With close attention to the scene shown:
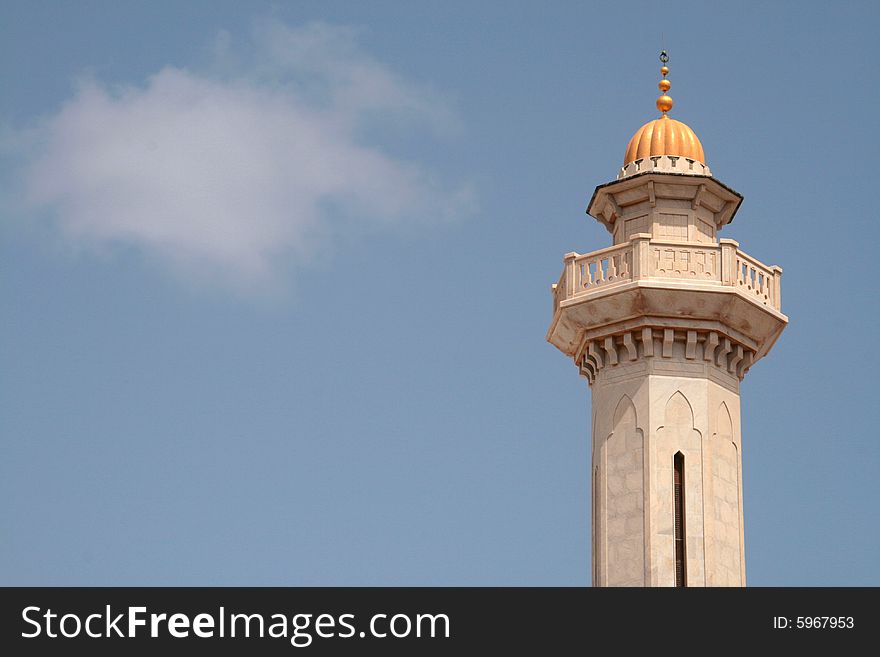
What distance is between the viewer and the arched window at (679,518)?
34.8m

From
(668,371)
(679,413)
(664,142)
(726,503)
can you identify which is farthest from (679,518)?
(664,142)

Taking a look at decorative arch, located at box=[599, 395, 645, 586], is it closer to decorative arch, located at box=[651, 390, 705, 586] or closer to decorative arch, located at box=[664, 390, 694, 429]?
decorative arch, located at box=[651, 390, 705, 586]

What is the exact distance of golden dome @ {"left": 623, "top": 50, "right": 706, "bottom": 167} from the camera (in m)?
37.9

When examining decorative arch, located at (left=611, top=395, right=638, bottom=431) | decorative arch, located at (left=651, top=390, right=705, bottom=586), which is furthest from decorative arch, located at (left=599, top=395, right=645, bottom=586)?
decorative arch, located at (left=651, top=390, right=705, bottom=586)

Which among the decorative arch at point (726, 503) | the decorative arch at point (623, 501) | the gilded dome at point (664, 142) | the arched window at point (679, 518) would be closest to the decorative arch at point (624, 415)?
the decorative arch at point (623, 501)

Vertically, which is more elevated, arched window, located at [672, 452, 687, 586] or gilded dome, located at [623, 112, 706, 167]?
gilded dome, located at [623, 112, 706, 167]

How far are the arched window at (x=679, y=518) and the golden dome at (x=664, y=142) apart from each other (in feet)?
19.4

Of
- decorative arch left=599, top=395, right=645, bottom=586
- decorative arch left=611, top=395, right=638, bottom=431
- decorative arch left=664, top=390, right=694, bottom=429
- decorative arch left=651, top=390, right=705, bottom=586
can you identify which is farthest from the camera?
decorative arch left=611, top=395, right=638, bottom=431

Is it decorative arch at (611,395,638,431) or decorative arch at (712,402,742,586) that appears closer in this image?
decorative arch at (712,402,742,586)
